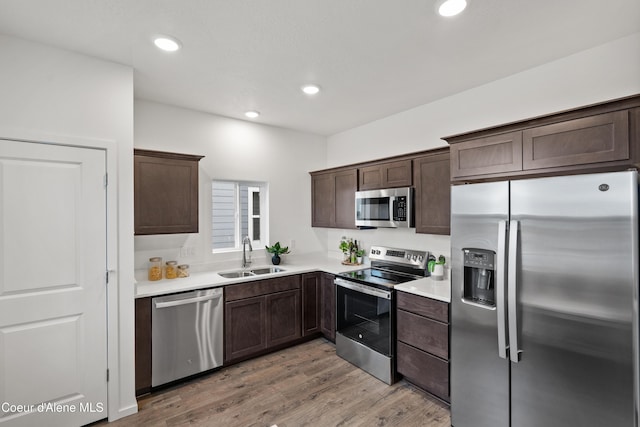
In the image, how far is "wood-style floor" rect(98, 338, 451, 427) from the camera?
231cm

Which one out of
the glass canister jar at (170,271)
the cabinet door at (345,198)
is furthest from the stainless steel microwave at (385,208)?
the glass canister jar at (170,271)

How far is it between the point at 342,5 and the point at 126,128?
1.87 metres

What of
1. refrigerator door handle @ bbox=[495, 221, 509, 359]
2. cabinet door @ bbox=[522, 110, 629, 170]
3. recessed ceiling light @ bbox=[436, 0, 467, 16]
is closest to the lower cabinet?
refrigerator door handle @ bbox=[495, 221, 509, 359]

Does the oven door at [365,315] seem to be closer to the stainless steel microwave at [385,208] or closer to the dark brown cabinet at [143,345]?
the stainless steel microwave at [385,208]

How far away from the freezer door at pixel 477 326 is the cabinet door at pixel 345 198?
1.66m

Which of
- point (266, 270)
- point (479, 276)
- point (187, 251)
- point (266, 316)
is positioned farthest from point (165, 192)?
point (479, 276)

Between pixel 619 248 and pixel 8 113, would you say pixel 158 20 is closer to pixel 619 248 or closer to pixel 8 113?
pixel 8 113

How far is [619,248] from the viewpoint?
4.99 feet

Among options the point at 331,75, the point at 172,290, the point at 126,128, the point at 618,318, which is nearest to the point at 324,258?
the point at 172,290

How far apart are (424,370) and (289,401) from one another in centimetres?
118

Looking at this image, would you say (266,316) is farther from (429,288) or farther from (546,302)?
(546,302)

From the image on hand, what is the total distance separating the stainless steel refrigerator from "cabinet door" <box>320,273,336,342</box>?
61.7 inches

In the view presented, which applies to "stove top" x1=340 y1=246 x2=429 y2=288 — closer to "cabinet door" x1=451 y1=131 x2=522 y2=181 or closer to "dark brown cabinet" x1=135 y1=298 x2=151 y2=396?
"cabinet door" x1=451 y1=131 x2=522 y2=181

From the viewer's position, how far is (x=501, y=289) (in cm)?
189
